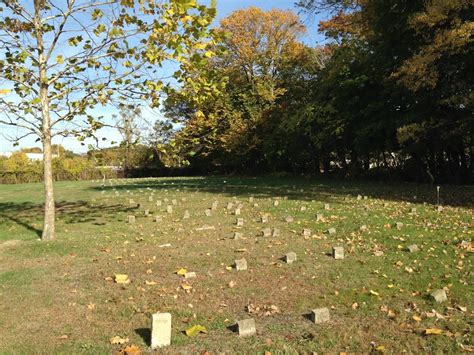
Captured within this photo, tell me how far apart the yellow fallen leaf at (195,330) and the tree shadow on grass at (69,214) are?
21.4 ft

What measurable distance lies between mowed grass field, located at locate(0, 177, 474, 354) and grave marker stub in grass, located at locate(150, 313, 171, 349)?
0.31 feet

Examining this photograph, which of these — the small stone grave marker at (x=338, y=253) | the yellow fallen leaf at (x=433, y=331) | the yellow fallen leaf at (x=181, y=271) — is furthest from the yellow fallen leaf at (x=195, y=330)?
the small stone grave marker at (x=338, y=253)

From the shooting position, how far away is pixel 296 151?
32.1 m

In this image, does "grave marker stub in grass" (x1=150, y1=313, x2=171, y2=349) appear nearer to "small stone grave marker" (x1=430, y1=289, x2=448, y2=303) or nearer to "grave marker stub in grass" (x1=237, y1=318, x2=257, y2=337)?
"grave marker stub in grass" (x1=237, y1=318, x2=257, y2=337)

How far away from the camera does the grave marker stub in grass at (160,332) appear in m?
3.85

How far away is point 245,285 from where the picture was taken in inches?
214

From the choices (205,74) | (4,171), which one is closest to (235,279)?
(205,74)

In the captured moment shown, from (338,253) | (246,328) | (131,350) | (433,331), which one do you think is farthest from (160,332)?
(338,253)

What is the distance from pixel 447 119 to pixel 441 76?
159cm

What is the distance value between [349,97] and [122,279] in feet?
69.6

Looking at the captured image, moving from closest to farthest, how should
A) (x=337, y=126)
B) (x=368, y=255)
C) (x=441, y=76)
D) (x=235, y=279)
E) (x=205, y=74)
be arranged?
(x=235, y=279), (x=368, y=255), (x=205, y=74), (x=441, y=76), (x=337, y=126)

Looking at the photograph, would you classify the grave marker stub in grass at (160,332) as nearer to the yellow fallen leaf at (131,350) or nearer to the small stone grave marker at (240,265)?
the yellow fallen leaf at (131,350)

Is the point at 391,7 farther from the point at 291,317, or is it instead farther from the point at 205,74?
the point at 291,317

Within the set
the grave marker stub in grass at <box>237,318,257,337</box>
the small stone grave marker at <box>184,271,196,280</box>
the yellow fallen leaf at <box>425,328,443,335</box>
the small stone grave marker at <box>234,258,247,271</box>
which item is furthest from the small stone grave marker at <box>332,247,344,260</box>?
the grave marker stub in grass at <box>237,318,257,337</box>
